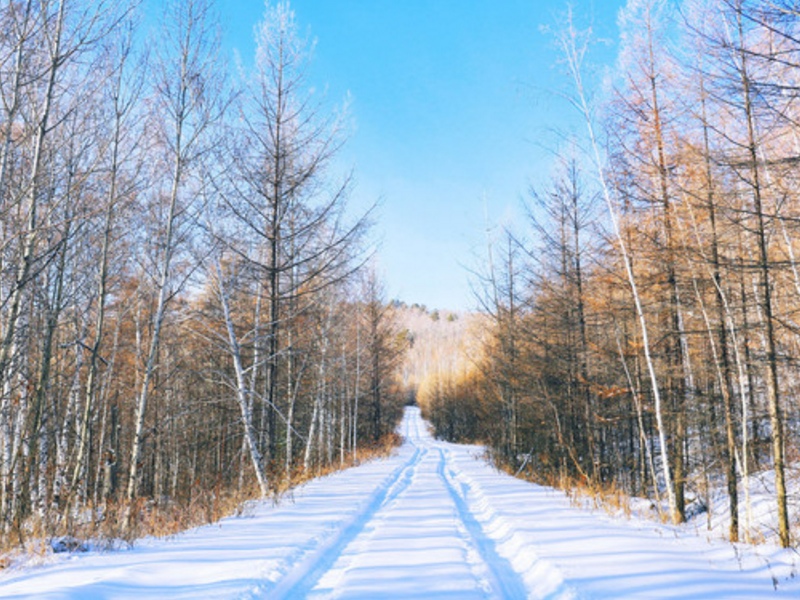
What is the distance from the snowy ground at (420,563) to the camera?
363 centimetres

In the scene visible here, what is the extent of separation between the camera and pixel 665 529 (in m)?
6.55

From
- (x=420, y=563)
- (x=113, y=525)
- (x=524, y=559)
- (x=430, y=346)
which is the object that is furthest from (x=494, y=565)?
(x=430, y=346)

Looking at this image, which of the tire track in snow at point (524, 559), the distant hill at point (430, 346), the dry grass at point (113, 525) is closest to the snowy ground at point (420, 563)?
the tire track in snow at point (524, 559)

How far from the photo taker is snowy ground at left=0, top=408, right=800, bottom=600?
11.9 ft

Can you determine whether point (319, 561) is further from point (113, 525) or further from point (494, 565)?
point (113, 525)

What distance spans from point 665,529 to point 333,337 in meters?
14.8

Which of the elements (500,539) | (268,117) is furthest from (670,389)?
(268,117)

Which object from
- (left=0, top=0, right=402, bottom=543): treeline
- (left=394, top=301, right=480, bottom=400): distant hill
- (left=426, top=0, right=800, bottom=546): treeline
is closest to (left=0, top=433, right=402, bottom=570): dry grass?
(left=0, top=0, right=402, bottom=543): treeline

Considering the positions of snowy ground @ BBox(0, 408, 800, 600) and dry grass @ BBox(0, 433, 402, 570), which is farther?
dry grass @ BBox(0, 433, 402, 570)

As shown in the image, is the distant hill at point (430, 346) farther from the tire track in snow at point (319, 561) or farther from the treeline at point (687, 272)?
the tire track in snow at point (319, 561)

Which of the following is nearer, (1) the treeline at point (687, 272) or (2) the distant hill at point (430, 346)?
(1) the treeline at point (687, 272)

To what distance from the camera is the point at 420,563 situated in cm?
445

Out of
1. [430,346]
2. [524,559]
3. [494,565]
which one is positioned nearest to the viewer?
[494,565]

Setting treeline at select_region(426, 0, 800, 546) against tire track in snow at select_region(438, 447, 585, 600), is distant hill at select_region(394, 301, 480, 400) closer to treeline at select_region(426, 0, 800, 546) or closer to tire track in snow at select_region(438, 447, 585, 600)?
treeline at select_region(426, 0, 800, 546)
